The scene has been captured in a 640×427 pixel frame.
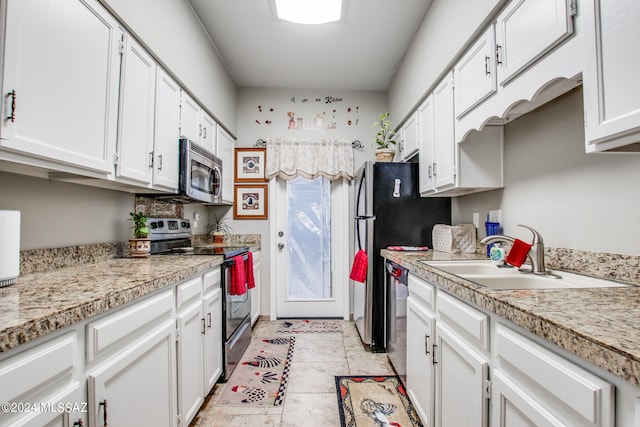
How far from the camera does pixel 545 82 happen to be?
1198 mm

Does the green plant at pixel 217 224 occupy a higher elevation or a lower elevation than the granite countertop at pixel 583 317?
higher

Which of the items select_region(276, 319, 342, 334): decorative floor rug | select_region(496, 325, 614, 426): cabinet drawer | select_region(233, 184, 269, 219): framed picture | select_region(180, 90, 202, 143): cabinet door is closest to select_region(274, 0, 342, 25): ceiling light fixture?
select_region(180, 90, 202, 143): cabinet door

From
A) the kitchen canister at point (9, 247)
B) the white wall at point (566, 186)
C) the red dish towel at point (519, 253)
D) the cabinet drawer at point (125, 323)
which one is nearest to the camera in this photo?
the cabinet drawer at point (125, 323)

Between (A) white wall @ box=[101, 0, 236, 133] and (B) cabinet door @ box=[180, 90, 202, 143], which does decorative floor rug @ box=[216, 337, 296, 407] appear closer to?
(B) cabinet door @ box=[180, 90, 202, 143]

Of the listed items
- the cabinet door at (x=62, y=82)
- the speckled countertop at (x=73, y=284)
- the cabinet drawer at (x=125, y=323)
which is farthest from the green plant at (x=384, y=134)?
the cabinet drawer at (x=125, y=323)

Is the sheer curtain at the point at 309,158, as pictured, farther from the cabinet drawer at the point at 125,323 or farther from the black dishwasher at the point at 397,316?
the cabinet drawer at the point at 125,323

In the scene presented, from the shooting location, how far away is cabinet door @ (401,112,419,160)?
275 centimetres

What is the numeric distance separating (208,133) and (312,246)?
5.47 ft

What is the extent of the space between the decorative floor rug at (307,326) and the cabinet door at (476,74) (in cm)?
237

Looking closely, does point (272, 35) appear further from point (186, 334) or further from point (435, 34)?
point (186, 334)

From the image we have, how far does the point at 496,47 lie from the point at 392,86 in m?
2.14

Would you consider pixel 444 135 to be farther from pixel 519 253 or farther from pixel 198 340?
pixel 198 340

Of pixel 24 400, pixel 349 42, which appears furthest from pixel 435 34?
pixel 24 400

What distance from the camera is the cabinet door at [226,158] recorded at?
317 centimetres
